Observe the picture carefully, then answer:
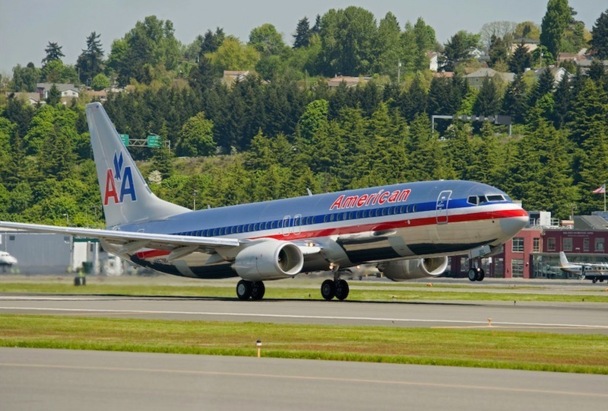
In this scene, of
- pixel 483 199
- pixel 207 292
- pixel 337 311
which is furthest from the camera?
pixel 207 292

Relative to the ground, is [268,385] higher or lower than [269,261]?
lower

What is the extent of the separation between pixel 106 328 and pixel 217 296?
24.3 metres

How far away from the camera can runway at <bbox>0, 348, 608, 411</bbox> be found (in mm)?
21984

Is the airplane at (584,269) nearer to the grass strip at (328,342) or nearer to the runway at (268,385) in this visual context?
the grass strip at (328,342)

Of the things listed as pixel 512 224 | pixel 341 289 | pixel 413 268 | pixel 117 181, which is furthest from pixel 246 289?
pixel 117 181

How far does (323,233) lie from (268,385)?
34.3m

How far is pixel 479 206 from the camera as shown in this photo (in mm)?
53469

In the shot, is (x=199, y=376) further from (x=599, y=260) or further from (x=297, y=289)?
(x=599, y=260)

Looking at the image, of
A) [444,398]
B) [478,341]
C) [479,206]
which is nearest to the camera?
[444,398]

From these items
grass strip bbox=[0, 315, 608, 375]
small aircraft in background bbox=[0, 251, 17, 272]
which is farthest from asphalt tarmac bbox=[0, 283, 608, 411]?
small aircraft in background bbox=[0, 251, 17, 272]

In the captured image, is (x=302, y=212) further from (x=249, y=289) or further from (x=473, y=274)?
(x=473, y=274)

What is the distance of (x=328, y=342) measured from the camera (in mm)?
34812

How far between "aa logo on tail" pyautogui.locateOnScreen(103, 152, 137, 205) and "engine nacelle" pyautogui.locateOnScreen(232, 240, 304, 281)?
11.9 metres

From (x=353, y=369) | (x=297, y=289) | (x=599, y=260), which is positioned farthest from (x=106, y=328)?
(x=599, y=260)
